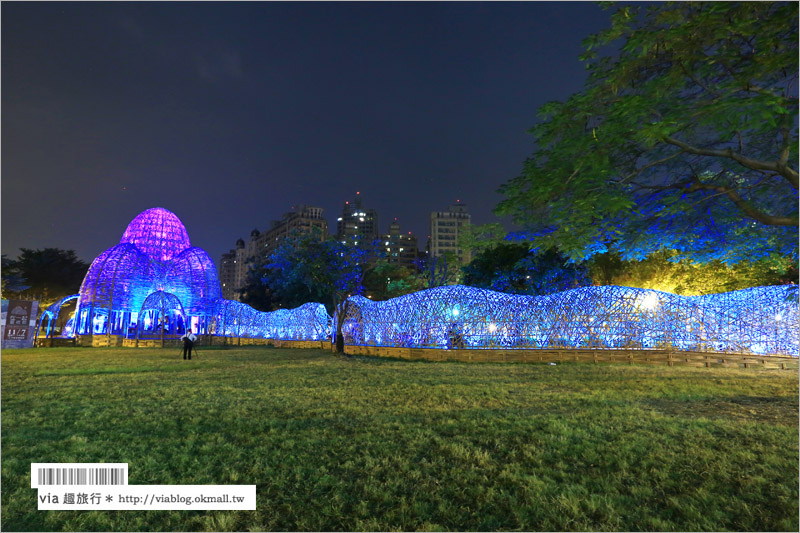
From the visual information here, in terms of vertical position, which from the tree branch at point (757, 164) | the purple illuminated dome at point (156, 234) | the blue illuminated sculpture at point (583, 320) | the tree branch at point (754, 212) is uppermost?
the purple illuminated dome at point (156, 234)

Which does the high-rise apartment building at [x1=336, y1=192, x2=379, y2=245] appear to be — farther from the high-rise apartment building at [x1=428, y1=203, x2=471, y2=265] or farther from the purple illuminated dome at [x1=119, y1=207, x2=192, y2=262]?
the purple illuminated dome at [x1=119, y1=207, x2=192, y2=262]

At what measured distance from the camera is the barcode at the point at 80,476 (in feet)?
13.2

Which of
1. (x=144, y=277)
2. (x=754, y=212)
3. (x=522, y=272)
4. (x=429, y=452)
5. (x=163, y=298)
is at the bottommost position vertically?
(x=429, y=452)

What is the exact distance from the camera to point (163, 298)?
109 feet

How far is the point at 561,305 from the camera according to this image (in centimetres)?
2112

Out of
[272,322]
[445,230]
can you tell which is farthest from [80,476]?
[445,230]

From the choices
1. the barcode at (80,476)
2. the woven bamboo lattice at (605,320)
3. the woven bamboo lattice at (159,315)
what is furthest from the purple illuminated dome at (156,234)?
the barcode at (80,476)

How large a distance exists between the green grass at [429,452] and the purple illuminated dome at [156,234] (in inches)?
1328

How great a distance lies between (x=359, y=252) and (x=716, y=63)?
22.3 m

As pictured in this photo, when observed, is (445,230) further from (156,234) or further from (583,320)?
(583,320)

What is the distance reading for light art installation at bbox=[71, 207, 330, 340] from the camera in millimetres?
33719

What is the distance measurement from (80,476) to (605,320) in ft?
71.4

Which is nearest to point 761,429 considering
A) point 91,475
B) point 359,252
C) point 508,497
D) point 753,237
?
point 753,237

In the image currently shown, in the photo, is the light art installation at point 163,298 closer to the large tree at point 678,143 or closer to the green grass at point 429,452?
the green grass at point 429,452
